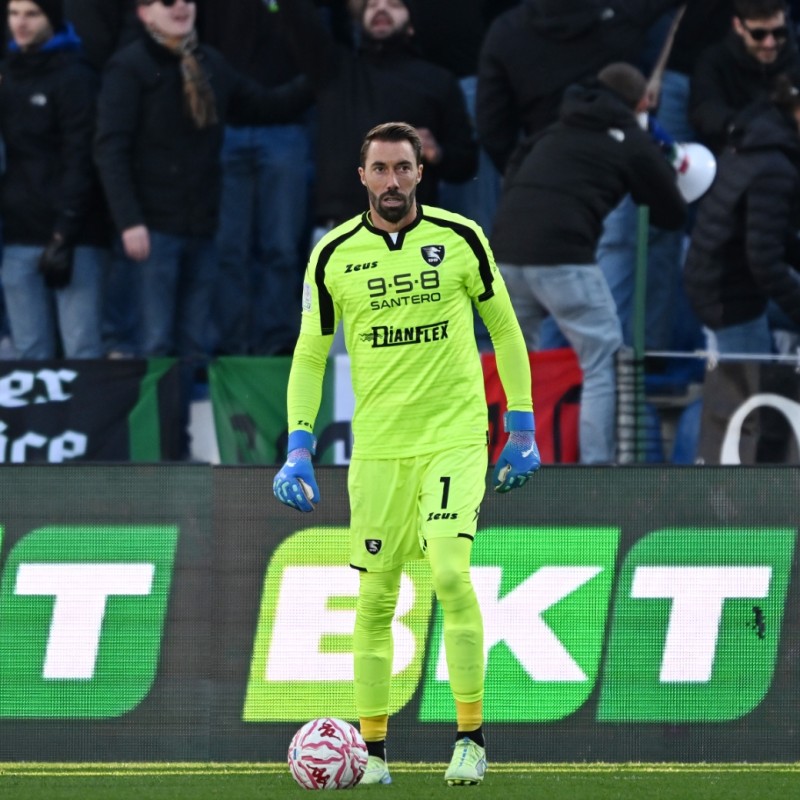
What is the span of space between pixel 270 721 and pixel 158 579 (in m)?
0.69

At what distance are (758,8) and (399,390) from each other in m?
4.50

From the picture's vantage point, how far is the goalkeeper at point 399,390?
6438 mm

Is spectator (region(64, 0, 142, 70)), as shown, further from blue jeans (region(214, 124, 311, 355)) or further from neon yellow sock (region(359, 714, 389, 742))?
neon yellow sock (region(359, 714, 389, 742))

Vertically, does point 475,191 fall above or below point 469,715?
above

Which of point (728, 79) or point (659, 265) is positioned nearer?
point (728, 79)

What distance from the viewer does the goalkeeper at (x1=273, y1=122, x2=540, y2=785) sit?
6438 millimetres

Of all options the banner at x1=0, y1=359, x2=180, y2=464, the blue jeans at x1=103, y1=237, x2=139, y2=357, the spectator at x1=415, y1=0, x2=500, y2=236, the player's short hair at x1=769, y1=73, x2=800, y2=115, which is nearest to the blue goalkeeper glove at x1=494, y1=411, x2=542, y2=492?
A: the banner at x1=0, y1=359, x2=180, y2=464

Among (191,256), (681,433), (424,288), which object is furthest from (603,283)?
(424,288)

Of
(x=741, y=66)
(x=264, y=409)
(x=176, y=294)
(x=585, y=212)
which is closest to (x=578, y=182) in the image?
(x=585, y=212)

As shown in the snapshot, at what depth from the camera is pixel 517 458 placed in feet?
21.7

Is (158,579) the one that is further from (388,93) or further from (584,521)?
(388,93)

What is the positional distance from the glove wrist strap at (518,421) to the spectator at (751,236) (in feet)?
10.4

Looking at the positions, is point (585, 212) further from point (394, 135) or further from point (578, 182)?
point (394, 135)

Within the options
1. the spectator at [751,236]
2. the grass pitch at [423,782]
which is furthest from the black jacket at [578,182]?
the grass pitch at [423,782]
